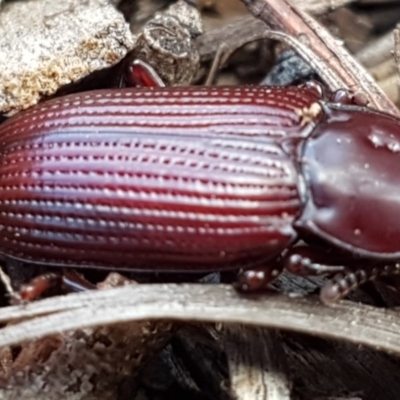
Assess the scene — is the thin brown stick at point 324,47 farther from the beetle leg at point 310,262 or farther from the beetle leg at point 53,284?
the beetle leg at point 53,284

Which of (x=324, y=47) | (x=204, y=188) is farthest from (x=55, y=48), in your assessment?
(x=324, y=47)

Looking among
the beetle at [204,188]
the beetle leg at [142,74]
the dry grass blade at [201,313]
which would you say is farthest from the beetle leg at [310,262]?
the beetle leg at [142,74]

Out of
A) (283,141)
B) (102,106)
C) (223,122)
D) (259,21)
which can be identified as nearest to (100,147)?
(102,106)

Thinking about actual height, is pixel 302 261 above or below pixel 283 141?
below

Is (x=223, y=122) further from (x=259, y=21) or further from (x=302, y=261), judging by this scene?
(x=259, y=21)

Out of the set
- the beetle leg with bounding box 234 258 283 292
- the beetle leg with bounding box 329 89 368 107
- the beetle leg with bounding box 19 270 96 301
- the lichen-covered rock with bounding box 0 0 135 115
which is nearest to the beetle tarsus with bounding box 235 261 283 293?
the beetle leg with bounding box 234 258 283 292

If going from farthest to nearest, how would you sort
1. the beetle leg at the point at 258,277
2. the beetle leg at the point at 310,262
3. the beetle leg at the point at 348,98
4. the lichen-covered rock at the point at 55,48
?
1. the lichen-covered rock at the point at 55,48
2. the beetle leg at the point at 348,98
3. the beetle leg at the point at 310,262
4. the beetle leg at the point at 258,277
